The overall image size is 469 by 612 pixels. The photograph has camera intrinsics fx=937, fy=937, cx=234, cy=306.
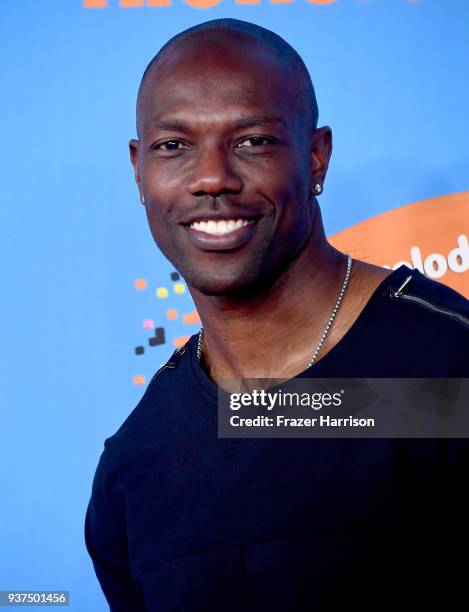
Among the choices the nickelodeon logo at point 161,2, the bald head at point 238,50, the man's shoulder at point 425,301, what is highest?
the nickelodeon logo at point 161,2

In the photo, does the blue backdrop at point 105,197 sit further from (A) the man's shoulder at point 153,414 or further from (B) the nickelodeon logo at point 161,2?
(A) the man's shoulder at point 153,414

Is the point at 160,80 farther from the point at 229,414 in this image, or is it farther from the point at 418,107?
the point at 418,107

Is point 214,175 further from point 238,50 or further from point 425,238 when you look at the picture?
point 425,238

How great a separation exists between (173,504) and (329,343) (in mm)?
283

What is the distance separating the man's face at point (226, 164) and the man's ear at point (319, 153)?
0.05 metres

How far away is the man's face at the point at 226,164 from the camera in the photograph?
3.51ft

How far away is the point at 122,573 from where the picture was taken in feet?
4.43

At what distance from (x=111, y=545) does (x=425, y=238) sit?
2.55ft

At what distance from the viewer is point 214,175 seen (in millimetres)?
1050

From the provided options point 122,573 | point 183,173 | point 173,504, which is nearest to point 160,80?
point 183,173

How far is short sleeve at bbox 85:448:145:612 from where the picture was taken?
1295 mm

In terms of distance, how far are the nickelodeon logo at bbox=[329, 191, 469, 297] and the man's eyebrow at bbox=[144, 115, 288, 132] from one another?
0.61m

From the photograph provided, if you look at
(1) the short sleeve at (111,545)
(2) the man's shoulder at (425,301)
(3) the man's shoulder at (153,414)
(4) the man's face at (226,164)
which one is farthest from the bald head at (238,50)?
(1) the short sleeve at (111,545)

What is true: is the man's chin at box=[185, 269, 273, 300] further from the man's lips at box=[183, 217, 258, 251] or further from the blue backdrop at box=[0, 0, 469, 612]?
the blue backdrop at box=[0, 0, 469, 612]
